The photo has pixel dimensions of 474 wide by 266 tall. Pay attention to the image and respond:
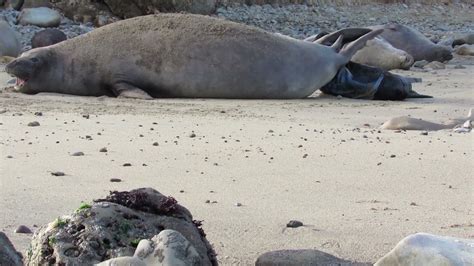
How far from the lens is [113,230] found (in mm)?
2645

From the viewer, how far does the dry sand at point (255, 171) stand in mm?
3492

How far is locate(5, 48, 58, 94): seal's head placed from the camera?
29.5ft

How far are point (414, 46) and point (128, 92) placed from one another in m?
5.42

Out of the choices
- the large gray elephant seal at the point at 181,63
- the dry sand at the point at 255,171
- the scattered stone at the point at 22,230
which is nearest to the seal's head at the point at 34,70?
the large gray elephant seal at the point at 181,63

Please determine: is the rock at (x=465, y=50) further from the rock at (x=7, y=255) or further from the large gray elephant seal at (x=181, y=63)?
the rock at (x=7, y=255)

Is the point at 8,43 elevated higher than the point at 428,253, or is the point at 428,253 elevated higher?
the point at 428,253

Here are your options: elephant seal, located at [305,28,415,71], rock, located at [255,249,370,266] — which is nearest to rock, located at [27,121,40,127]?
rock, located at [255,249,370,266]

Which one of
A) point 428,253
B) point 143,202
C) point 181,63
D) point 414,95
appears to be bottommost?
point 414,95

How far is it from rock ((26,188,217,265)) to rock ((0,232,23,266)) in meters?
0.03

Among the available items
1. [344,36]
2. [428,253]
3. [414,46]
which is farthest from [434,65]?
[428,253]

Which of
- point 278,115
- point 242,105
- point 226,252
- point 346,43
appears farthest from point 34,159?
point 346,43

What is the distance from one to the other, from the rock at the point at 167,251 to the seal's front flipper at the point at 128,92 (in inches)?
240

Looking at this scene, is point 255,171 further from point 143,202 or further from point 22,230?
point 143,202

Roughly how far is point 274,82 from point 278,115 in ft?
5.13
